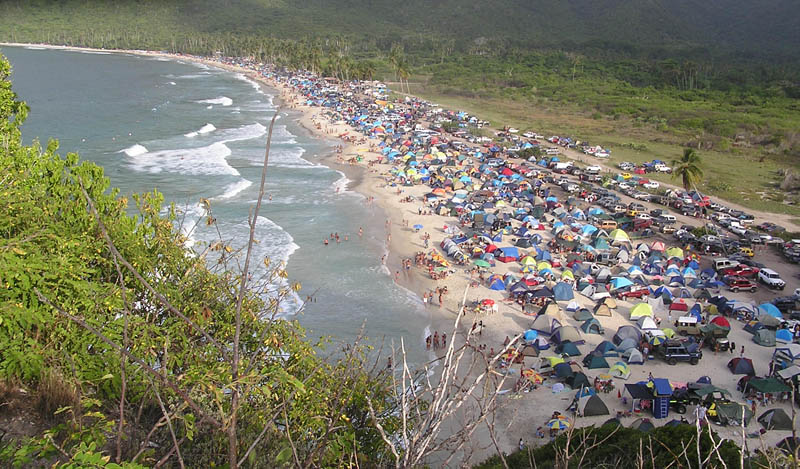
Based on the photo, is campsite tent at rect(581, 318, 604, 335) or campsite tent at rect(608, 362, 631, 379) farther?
campsite tent at rect(581, 318, 604, 335)

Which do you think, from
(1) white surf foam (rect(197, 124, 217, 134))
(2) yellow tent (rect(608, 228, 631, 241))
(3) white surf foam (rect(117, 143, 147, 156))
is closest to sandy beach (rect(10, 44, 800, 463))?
(2) yellow tent (rect(608, 228, 631, 241))

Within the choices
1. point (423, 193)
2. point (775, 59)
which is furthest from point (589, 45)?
point (423, 193)

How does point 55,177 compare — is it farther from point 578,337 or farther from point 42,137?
point 42,137

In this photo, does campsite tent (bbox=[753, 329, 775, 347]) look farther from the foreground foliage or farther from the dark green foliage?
the foreground foliage

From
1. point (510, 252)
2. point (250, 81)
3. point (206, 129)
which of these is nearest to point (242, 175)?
point (206, 129)

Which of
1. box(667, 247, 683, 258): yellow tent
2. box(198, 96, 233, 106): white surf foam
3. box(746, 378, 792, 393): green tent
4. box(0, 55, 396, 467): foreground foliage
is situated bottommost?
box(746, 378, 792, 393): green tent
